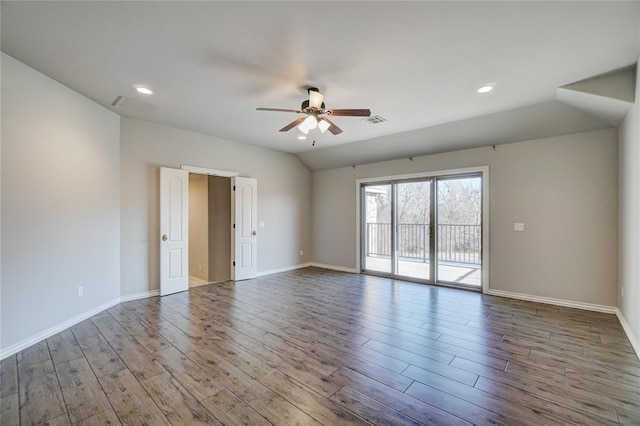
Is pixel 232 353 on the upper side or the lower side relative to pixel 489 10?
lower

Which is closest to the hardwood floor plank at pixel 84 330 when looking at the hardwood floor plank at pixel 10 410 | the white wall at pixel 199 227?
the hardwood floor plank at pixel 10 410

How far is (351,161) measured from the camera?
259 inches

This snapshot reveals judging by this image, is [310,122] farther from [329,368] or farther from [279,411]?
[279,411]

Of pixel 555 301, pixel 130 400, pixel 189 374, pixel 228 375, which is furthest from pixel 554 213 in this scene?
pixel 130 400

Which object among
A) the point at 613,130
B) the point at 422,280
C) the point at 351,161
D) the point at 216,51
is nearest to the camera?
the point at 216,51

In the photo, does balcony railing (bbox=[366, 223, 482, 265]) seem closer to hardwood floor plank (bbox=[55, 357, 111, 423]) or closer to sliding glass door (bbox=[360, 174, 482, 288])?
sliding glass door (bbox=[360, 174, 482, 288])

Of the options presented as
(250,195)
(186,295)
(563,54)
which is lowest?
(186,295)

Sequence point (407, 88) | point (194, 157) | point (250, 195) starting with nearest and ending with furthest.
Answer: point (407, 88) → point (194, 157) → point (250, 195)

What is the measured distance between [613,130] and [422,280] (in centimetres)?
367

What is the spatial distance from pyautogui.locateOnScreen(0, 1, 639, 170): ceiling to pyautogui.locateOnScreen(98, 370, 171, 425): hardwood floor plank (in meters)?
2.89

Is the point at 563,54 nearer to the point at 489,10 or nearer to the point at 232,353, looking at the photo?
the point at 489,10

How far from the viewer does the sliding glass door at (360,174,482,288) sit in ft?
17.2

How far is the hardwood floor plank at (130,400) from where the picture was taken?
188 cm

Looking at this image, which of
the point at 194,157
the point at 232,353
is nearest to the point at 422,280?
the point at 232,353
